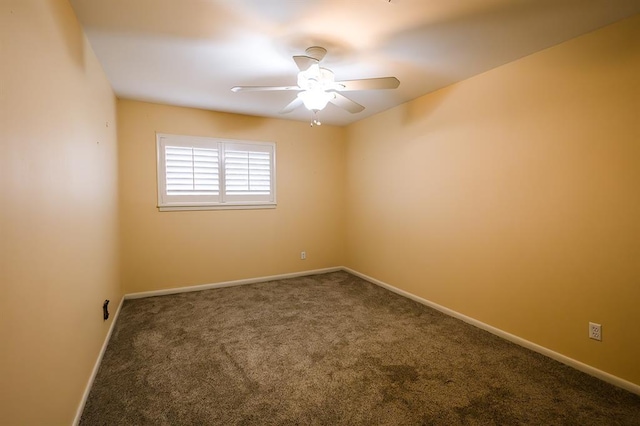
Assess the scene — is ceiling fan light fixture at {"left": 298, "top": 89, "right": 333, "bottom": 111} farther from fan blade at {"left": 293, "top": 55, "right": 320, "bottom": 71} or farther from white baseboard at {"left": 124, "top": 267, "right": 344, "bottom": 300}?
white baseboard at {"left": 124, "top": 267, "right": 344, "bottom": 300}

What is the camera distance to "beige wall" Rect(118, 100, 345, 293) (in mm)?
3705

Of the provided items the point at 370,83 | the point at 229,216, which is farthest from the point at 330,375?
the point at 229,216

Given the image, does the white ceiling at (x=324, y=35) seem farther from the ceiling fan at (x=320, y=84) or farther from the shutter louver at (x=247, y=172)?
the shutter louver at (x=247, y=172)

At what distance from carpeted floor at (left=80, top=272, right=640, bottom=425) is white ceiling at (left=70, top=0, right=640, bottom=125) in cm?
246

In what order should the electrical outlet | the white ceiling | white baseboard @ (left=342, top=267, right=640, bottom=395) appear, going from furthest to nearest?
the electrical outlet
white baseboard @ (left=342, top=267, right=640, bottom=395)
the white ceiling

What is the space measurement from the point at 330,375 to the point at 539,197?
219 centimetres

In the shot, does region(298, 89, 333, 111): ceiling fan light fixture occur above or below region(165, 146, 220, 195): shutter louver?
above

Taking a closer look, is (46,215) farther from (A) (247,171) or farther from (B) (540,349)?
(B) (540,349)

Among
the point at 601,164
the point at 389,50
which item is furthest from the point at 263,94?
the point at 601,164

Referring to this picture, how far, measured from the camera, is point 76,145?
184 centimetres

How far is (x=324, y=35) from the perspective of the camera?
2.19m

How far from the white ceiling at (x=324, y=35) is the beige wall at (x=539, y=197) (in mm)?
270

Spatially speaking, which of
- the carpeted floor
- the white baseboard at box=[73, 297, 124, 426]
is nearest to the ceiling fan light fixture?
the carpeted floor

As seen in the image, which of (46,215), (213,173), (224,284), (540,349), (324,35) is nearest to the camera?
(46,215)
